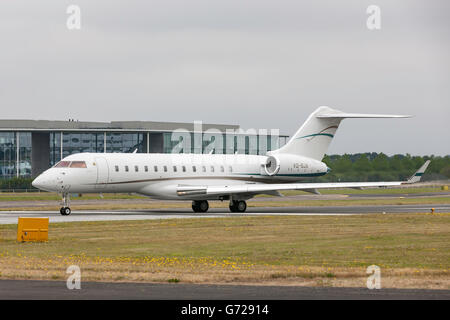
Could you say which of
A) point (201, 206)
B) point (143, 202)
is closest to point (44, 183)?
point (201, 206)

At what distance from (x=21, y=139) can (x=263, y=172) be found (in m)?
62.2

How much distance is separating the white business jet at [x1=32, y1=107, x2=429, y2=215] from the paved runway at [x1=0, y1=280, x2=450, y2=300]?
28.3 metres

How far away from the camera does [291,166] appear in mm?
54094

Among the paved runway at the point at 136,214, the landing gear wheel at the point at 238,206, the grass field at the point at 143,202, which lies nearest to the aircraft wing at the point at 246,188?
the paved runway at the point at 136,214

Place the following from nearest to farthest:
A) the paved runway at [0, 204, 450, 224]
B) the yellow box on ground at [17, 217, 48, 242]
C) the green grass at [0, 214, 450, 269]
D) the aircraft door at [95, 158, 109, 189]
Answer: the green grass at [0, 214, 450, 269] < the yellow box on ground at [17, 217, 48, 242] < the paved runway at [0, 204, 450, 224] < the aircraft door at [95, 158, 109, 189]

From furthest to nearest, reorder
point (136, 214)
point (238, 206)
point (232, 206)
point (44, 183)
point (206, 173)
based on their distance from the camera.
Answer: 1. point (206, 173)
2. point (232, 206)
3. point (238, 206)
4. point (136, 214)
5. point (44, 183)

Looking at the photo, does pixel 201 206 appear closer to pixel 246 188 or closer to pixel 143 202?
pixel 246 188

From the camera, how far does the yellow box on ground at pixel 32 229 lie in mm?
28375

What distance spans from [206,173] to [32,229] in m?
24.4

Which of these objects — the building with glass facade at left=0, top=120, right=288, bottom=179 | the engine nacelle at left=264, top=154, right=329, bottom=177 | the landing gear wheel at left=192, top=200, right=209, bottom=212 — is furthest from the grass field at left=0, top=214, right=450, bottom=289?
the building with glass facade at left=0, top=120, right=288, bottom=179

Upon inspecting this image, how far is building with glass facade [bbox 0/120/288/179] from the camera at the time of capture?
107250 millimetres

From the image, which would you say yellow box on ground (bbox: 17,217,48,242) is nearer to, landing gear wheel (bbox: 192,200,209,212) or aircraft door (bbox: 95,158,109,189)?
aircraft door (bbox: 95,158,109,189)

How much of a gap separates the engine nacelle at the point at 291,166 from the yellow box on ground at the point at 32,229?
88.0 ft
